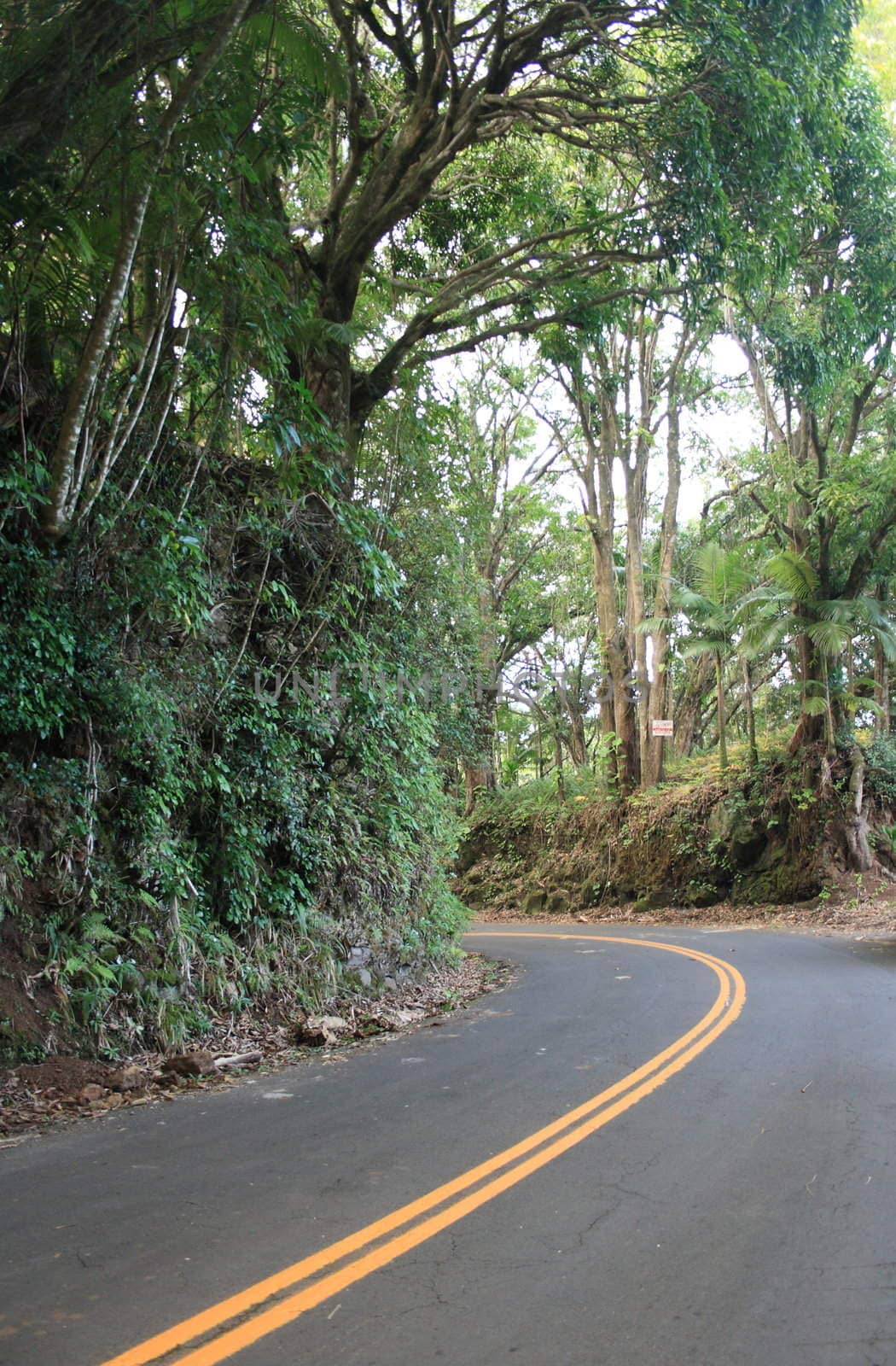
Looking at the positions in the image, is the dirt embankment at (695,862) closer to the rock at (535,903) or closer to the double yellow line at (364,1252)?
the rock at (535,903)

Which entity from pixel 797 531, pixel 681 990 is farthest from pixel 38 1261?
pixel 797 531

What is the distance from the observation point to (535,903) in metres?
26.4

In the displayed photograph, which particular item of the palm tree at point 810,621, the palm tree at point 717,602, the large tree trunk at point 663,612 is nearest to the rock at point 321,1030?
the palm tree at point 810,621

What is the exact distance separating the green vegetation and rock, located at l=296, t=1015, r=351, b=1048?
427mm

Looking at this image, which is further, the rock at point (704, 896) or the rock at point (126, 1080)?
the rock at point (704, 896)

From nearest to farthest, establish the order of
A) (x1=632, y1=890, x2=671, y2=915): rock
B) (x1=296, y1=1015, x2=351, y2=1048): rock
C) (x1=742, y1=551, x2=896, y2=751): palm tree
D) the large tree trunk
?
(x1=296, y1=1015, x2=351, y2=1048): rock, (x1=742, y1=551, x2=896, y2=751): palm tree, (x1=632, y1=890, x2=671, y2=915): rock, the large tree trunk

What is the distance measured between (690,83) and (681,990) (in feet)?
32.2

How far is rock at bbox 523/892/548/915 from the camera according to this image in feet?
86.0

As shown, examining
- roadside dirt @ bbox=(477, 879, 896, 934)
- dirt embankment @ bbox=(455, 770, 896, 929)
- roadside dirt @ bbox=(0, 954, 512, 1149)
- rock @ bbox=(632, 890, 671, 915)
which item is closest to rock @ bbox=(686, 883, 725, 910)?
dirt embankment @ bbox=(455, 770, 896, 929)

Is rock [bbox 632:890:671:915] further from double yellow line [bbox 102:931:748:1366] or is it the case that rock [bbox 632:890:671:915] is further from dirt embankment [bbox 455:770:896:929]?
double yellow line [bbox 102:931:748:1366]

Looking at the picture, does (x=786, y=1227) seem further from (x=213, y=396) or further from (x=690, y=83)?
(x=690, y=83)

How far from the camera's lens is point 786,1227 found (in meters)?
4.35

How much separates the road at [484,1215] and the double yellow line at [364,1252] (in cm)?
1

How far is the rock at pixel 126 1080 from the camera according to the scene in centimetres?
694
